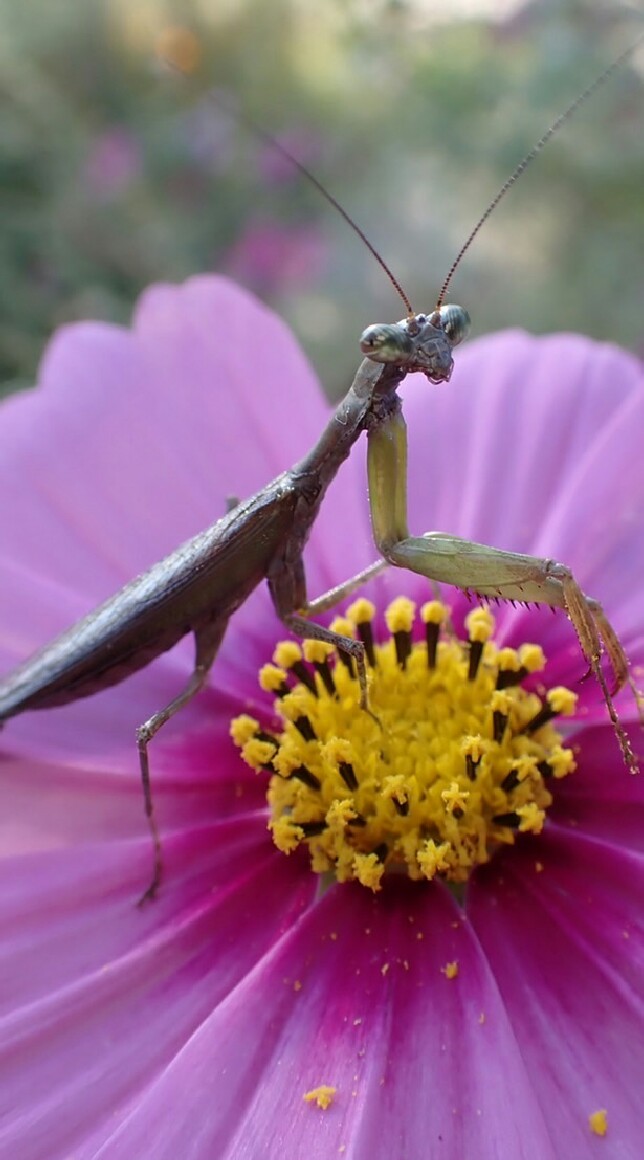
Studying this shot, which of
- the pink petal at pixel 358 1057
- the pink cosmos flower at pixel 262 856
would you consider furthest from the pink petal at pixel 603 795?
the pink petal at pixel 358 1057

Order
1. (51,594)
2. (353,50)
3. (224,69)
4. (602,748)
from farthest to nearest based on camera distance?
(224,69) → (353,50) → (51,594) → (602,748)

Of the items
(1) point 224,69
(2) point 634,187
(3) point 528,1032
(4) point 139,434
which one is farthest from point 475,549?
(1) point 224,69

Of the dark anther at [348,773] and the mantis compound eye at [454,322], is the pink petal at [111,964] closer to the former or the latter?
the dark anther at [348,773]

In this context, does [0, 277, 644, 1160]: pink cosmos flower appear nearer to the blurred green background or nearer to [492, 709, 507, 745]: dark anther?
[492, 709, 507, 745]: dark anther

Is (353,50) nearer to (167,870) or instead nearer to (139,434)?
(139,434)

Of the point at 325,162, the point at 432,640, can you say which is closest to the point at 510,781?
the point at 432,640

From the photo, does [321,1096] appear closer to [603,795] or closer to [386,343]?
[603,795]

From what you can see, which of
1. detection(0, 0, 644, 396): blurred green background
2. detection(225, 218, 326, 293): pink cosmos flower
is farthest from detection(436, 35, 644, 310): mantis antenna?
detection(225, 218, 326, 293): pink cosmos flower
